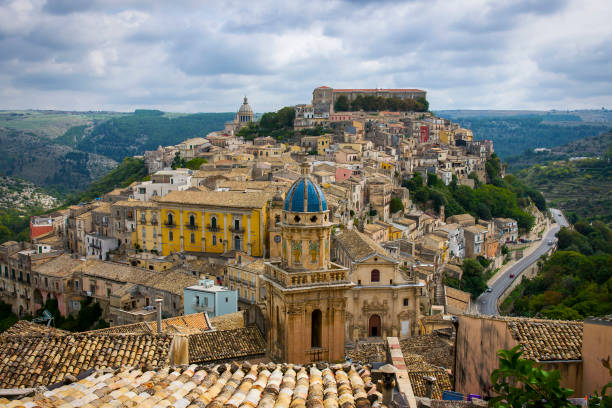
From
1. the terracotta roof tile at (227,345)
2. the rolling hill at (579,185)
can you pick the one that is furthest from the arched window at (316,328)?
the rolling hill at (579,185)

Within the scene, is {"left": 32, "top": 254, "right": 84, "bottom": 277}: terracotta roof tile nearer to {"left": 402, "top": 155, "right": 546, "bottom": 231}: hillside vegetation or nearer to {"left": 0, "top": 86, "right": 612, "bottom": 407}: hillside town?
{"left": 0, "top": 86, "right": 612, "bottom": 407}: hillside town

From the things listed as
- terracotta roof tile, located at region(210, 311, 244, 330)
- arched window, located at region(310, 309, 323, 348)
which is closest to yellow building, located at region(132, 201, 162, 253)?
terracotta roof tile, located at region(210, 311, 244, 330)

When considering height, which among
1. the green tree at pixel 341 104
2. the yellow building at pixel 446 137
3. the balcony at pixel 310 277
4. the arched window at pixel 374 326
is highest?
the green tree at pixel 341 104

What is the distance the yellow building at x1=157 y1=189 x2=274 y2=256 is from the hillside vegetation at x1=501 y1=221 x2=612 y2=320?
2438 centimetres

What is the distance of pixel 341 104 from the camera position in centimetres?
11819

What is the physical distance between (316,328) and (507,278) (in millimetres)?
57088

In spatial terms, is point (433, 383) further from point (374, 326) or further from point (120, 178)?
point (120, 178)

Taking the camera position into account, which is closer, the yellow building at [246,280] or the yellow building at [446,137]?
the yellow building at [246,280]

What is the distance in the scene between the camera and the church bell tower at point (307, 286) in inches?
741

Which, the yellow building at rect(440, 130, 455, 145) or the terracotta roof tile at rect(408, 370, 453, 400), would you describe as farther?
the yellow building at rect(440, 130, 455, 145)

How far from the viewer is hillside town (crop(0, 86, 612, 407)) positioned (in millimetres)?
10445

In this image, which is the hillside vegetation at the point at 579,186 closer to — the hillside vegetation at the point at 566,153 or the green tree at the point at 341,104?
the hillside vegetation at the point at 566,153

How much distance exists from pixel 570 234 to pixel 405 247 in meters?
41.2

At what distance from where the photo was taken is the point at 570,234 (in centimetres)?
8388
